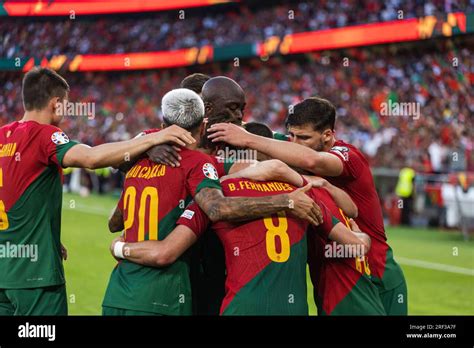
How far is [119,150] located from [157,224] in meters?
0.48

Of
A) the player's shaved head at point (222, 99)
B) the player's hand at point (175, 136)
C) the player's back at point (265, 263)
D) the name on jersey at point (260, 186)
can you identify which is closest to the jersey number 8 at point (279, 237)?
the player's back at point (265, 263)

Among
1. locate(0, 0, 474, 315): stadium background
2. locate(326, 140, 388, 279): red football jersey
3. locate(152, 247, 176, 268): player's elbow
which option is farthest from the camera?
A: locate(0, 0, 474, 315): stadium background

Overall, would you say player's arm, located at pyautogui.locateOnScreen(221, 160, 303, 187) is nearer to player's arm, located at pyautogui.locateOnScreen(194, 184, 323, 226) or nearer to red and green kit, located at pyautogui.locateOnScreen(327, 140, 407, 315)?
player's arm, located at pyautogui.locateOnScreen(194, 184, 323, 226)

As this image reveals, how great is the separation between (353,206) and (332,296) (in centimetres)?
60

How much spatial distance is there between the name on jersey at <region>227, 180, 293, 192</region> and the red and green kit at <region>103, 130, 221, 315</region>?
0.09 metres

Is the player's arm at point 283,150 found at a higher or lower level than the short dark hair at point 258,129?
lower

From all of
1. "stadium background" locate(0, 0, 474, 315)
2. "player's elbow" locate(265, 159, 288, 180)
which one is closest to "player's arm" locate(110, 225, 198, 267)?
"player's elbow" locate(265, 159, 288, 180)

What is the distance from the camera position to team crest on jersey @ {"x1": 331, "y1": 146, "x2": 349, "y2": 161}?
4.70m

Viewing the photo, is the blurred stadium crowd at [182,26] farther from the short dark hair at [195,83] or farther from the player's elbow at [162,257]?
the player's elbow at [162,257]

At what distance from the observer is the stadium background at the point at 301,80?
14570 mm

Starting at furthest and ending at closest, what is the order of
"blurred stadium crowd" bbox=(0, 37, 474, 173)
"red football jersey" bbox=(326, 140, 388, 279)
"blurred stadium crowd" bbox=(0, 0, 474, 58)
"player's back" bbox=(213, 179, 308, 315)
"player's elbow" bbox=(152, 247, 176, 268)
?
"blurred stadium crowd" bbox=(0, 0, 474, 58)
"blurred stadium crowd" bbox=(0, 37, 474, 173)
"red football jersey" bbox=(326, 140, 388, 279)
"player's elbow" bbox=(152, 247, 176, 268)
"player's back" bbox=(213, 179, 308, 315)

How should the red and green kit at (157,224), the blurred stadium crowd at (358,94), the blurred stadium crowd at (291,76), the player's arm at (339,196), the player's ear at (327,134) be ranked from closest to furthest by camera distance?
the red and green kit at (157,224)
the player's arm at (339,196)
the player's ear at (327,134)
the blurred stadium crowd at (358,94)
the blurred stadium crowd at (291,76)
